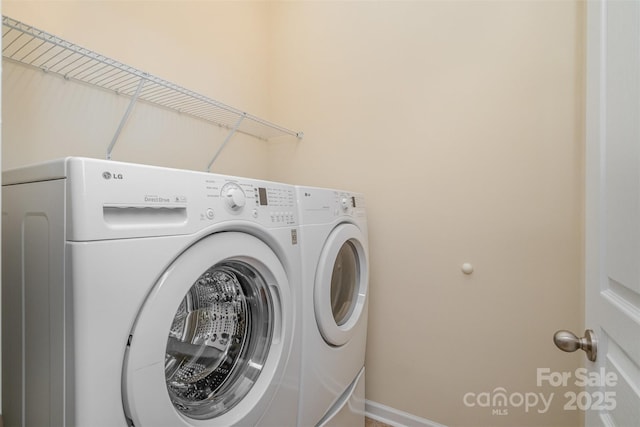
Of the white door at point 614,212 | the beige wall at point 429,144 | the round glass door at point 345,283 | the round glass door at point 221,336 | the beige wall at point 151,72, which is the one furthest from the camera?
the round glass door at point 345,283

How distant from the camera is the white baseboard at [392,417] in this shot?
5.06 ft

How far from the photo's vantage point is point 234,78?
178 centimetres

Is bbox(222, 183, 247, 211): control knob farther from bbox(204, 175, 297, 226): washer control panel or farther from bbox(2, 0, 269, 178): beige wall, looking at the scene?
bbox(2, 0, 269, 178): beige wall

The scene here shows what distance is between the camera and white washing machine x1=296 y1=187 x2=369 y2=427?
3.49 ft

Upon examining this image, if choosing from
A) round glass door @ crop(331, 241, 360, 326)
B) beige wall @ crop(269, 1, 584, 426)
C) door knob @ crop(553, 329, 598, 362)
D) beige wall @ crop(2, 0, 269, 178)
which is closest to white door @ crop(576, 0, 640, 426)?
door knob @ crop(553, 329, 598, 362)

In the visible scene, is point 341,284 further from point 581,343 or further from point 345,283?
point 581,343

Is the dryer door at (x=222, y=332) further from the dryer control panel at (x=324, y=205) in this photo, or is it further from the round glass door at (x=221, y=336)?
the dryer control panel at (x=324, y=205)

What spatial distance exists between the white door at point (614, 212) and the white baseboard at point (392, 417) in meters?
1.01

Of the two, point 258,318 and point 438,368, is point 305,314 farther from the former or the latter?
point 438,368

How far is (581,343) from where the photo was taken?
662 millimetres

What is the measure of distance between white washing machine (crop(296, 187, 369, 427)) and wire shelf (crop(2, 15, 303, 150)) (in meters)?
0.72

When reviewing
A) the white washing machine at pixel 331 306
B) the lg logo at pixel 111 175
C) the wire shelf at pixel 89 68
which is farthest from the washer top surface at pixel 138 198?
the wire shelf at pixel 89 68

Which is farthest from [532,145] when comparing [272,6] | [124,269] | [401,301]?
[272,6]

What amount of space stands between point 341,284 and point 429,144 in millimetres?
802
